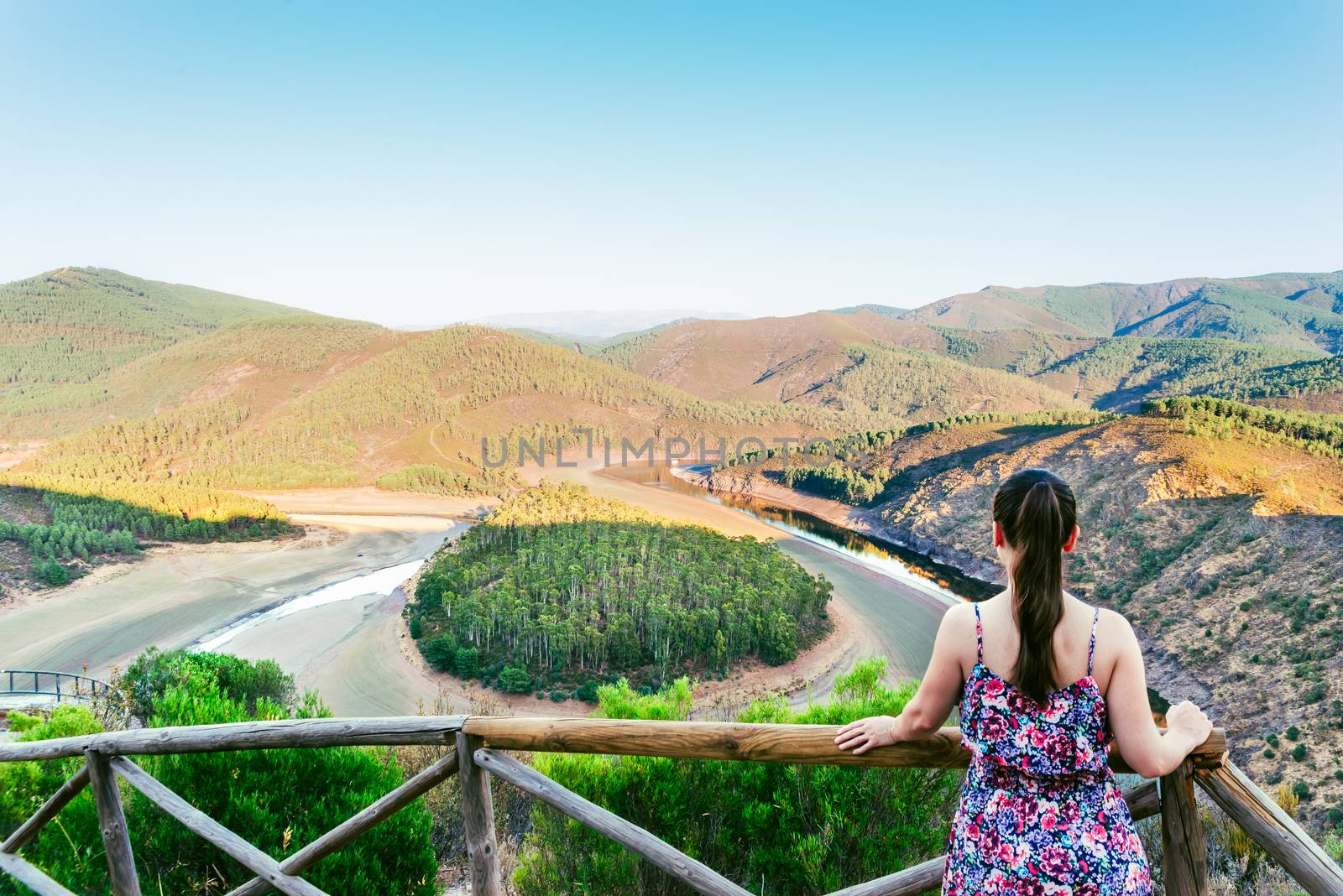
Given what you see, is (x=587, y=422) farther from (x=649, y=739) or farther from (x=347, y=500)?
(x=649, y=739)

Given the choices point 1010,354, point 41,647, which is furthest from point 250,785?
point 1010,354

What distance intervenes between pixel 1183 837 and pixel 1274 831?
28 cm

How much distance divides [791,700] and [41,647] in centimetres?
3102

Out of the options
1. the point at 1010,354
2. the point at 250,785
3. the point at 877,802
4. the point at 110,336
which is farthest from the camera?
the point at 1010,354

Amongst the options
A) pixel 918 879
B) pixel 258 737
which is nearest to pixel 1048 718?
pixel 918 879

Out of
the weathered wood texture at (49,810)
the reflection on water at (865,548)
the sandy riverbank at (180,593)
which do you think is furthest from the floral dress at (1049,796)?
the reflection on water at (865,548)

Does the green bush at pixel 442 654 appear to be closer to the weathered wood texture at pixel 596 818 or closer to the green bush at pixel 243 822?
the green bush at pixel 243 822

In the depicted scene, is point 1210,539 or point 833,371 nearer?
point 1210,539

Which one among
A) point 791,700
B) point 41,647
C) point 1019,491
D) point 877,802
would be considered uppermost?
point 1019,491

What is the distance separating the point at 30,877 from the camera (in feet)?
10.7

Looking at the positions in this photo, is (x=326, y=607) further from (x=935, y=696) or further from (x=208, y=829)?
(x=935, y=696)

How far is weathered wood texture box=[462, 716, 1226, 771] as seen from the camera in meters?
2.11

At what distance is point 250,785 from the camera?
5.19 m

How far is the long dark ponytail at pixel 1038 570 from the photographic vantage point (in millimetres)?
1705
